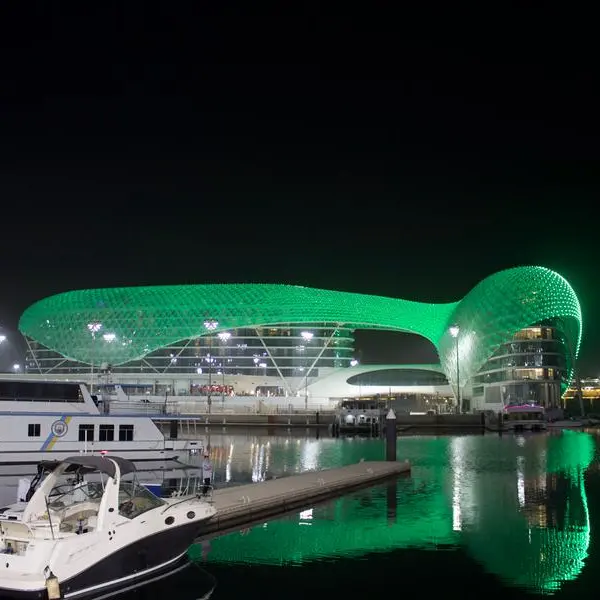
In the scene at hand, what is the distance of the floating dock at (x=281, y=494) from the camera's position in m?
18.0

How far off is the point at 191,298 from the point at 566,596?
4249 inches

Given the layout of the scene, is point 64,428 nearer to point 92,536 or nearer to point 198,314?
A: point 92,536

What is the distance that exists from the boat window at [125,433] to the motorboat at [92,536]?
655 inches

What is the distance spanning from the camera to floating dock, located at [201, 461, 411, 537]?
18.0 m

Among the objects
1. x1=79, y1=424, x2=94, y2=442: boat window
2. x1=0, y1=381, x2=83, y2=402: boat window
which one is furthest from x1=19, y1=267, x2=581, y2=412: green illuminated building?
x1=79, y1=424, x2=94, y2=442: boat window

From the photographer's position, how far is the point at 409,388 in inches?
4766

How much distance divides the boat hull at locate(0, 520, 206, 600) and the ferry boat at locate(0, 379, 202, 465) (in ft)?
50.6

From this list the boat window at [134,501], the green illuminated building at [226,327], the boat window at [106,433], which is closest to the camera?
the boat window at [134,501]

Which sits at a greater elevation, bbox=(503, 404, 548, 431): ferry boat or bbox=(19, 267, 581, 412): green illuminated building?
bbox=(19, 267, 581, 412): green illuminated building

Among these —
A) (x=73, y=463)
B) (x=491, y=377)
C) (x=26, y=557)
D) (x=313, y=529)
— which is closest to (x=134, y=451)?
(x=313, y=529)

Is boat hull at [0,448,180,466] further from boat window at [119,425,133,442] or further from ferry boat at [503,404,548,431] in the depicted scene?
ferry boat at [503,404,548,431]

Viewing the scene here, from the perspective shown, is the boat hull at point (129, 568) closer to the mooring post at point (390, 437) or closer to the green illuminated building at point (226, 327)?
the mooring post at point (390, 437)

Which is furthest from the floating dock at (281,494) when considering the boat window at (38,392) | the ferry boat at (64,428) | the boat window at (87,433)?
the boat window at (38,392)

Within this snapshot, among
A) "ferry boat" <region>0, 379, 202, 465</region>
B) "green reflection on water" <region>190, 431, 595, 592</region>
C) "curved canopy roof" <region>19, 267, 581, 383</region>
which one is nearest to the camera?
"green reflection on water" <region>190, 431, 595, 592</region>
